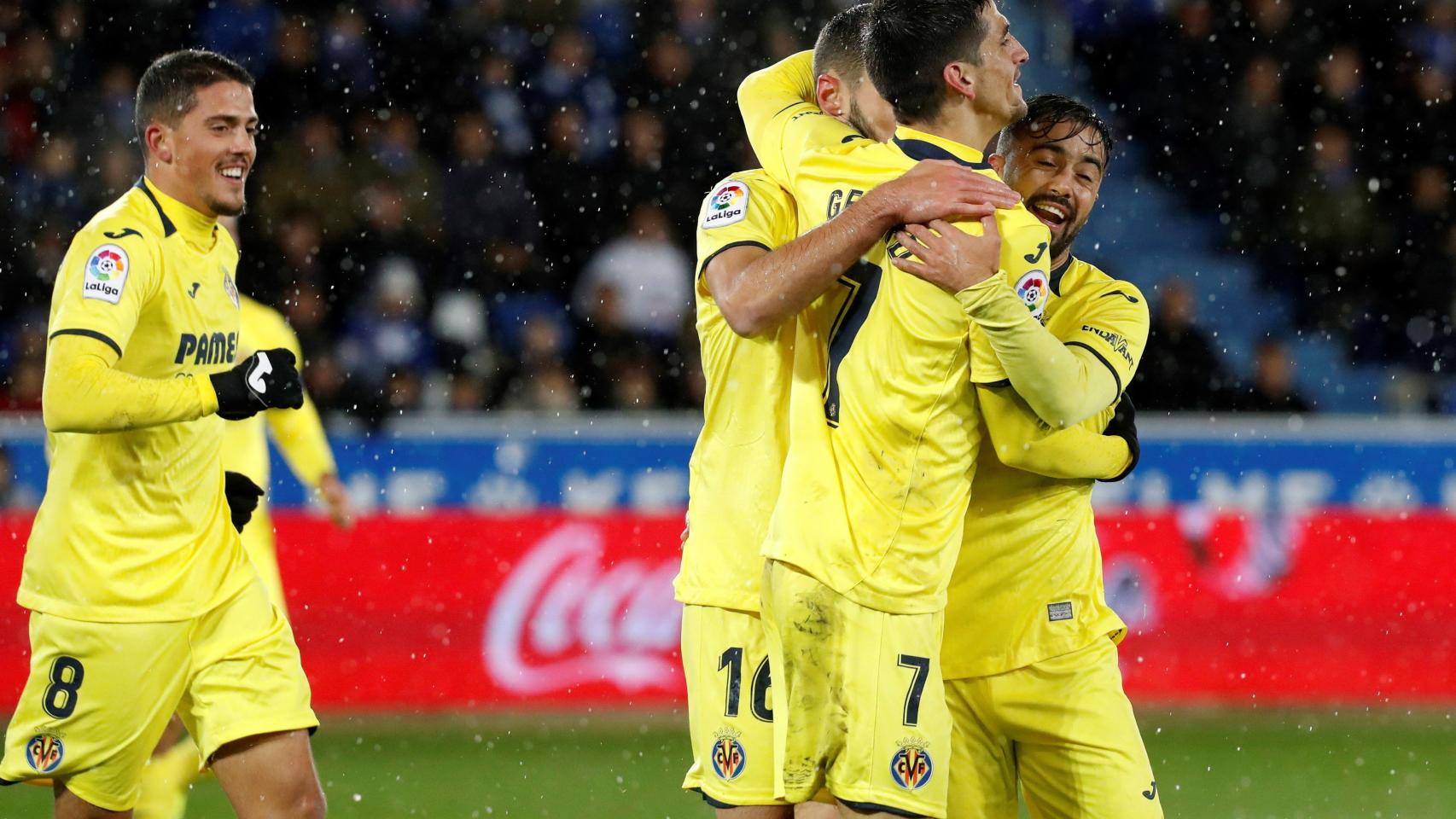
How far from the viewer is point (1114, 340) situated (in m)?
3.95

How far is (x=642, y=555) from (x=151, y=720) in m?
4.19

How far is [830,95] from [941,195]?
2.90 feet

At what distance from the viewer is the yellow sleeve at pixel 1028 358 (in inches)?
133

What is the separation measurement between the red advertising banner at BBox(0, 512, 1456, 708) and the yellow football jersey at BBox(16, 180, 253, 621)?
151 inches

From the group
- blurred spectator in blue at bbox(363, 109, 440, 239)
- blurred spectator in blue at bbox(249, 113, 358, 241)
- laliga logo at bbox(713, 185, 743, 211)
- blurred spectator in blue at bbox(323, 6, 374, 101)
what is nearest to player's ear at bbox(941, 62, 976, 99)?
laliga logo at bbox(713, 185, 743, 211)

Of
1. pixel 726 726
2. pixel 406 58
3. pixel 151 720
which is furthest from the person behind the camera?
pixel 406 58

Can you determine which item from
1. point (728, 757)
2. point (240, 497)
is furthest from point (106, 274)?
point (728, 757)

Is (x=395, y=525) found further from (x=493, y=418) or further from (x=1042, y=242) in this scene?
(x=1042, y=242)

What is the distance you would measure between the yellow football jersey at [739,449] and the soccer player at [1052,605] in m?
0.48

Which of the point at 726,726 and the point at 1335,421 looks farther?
the point at 1335,421

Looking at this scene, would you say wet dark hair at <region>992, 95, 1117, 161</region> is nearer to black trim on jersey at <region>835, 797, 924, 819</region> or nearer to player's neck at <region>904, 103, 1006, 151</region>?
player's neck at <region>904, 103, 1006, 151</region>

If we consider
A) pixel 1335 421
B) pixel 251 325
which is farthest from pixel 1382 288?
pixel 251 325

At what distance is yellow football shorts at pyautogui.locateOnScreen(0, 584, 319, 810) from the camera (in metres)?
4.49

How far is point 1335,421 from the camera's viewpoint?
916 cm
